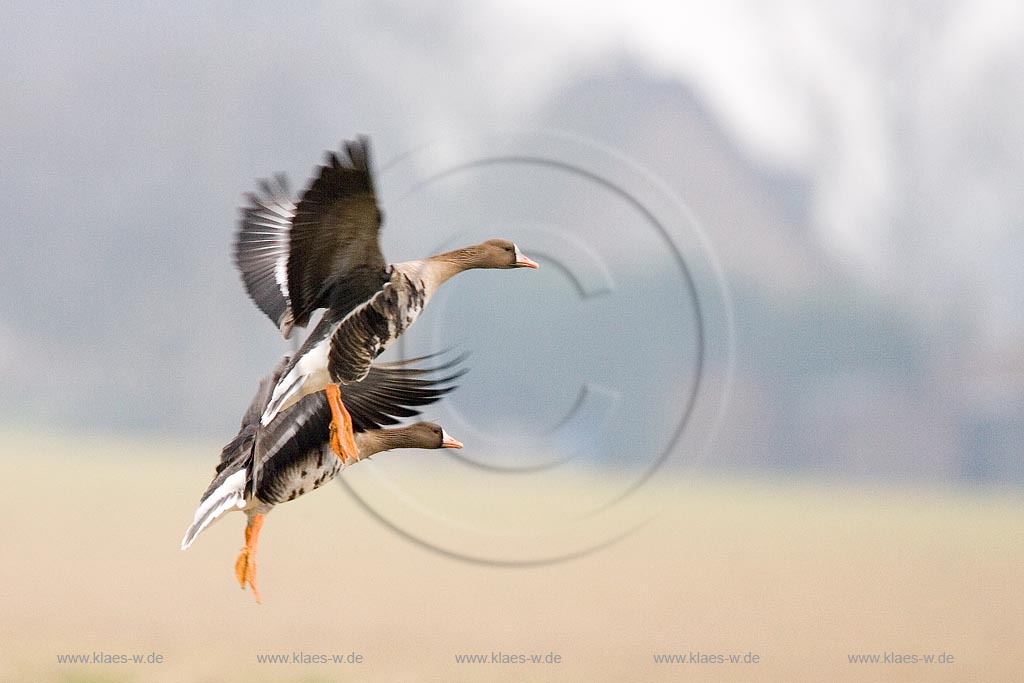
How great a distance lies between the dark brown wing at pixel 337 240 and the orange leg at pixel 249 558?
2.06 ft

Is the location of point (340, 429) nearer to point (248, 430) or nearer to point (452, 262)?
point (248, 430)

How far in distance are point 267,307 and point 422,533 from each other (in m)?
0.94

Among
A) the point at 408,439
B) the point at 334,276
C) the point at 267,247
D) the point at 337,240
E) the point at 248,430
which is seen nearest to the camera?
the point at 337,240

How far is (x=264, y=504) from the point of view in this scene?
3.01 m

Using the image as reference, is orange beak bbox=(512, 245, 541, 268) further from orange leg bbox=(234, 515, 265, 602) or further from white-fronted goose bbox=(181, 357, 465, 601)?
orange leg bbox=(234, 515, 265, 602)

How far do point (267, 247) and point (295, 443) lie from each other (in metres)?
0.53

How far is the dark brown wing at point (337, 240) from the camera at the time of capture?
2.46 m

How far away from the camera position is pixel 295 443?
294 cm

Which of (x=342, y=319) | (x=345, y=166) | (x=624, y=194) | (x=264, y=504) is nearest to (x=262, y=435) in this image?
(x=264, y=504)

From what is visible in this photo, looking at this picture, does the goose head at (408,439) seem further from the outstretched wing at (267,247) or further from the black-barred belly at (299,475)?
the outstretched wing at (267,247)

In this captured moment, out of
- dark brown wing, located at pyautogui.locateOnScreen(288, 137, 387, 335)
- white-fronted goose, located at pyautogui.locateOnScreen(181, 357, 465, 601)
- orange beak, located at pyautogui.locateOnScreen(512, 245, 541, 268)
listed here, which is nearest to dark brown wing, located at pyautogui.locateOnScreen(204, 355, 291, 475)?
white-fronted goose, located at pyautogui.locateOnScreen(181, 357, 465, 601)

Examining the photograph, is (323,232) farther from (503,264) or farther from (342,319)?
(503,264)

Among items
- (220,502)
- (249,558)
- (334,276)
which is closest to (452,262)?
(334,276)

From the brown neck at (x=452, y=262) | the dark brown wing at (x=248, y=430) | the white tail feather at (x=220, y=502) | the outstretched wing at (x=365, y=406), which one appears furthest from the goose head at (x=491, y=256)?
the white tail feather at (x=220, y=502)
